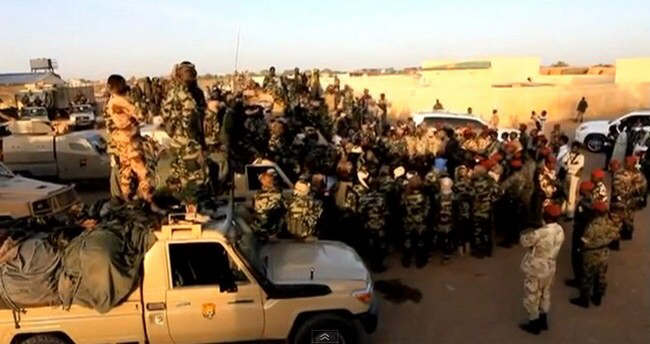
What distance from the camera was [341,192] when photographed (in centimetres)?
844

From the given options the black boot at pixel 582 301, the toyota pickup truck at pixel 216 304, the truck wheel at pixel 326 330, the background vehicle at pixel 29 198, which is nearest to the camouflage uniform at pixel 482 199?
the black boot at pixel 582 301

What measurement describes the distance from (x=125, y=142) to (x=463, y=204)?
204 inches

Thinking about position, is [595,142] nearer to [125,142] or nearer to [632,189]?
[632,189]

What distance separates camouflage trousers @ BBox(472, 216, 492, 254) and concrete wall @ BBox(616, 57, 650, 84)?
30131 mm

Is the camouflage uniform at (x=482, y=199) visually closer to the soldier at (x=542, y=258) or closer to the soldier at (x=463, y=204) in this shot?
the soldier at (x=463, y=204)

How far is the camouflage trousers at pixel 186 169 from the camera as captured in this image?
24.6 feet

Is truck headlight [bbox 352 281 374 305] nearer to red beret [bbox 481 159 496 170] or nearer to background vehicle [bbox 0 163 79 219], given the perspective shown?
red beret [bbox 481 159 496 170]

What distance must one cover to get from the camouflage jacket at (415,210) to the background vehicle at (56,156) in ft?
30.4

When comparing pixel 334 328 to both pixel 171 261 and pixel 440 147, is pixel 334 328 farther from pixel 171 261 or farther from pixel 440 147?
pixel 440 147

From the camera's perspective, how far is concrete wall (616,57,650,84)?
3469 centimetres

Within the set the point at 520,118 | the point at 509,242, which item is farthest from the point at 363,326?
the point at 520,118

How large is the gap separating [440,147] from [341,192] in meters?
4.60

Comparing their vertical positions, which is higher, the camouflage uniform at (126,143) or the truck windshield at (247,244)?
the camouflage uniform at (126,143)

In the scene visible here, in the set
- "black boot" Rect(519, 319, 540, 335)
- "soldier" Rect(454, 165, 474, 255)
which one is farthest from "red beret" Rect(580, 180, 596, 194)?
"black boot" Rect(519, 319, 540, 335)
